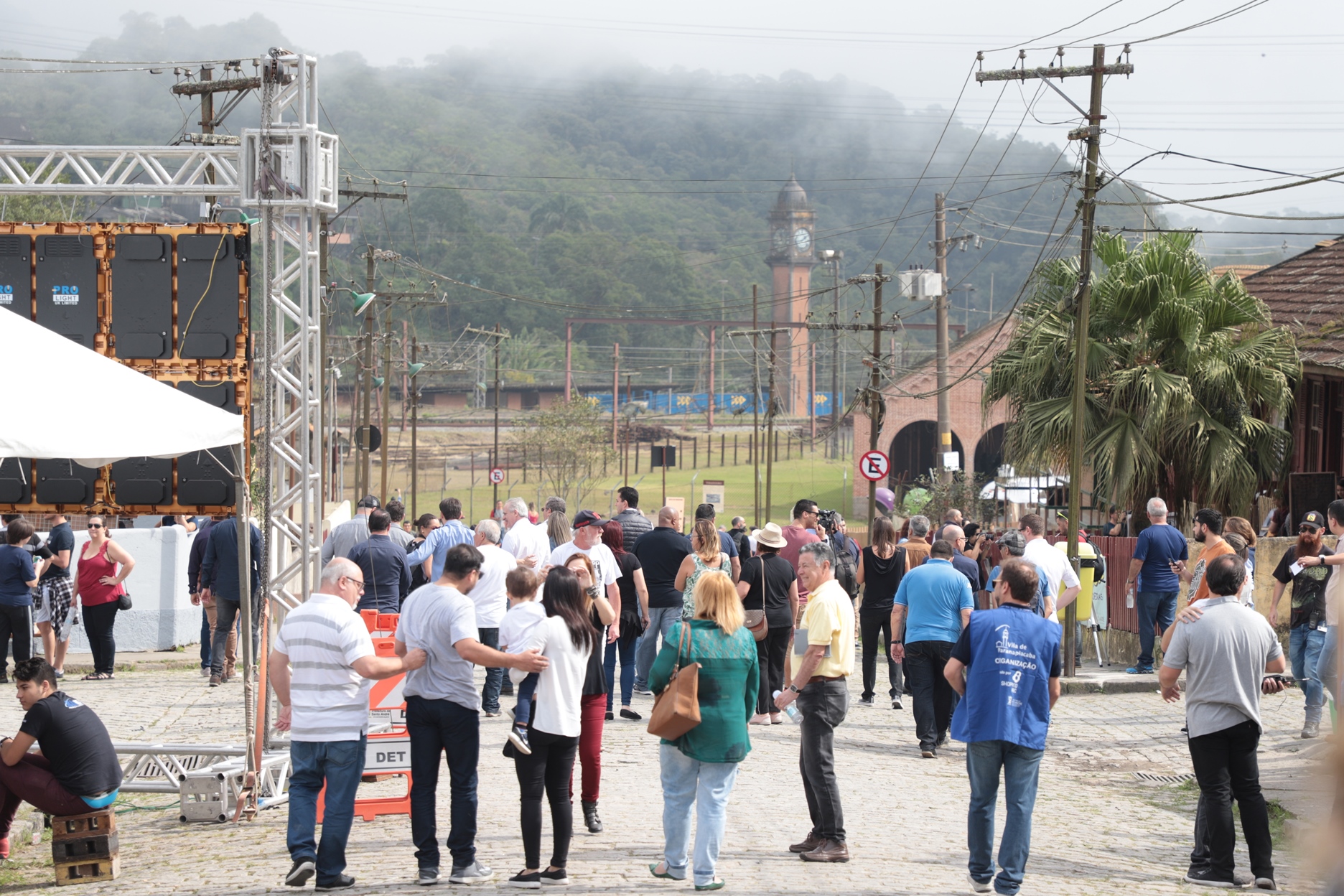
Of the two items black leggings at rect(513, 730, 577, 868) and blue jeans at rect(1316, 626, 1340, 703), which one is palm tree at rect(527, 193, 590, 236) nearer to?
blue jeans at rect(1316, 626, 1340, 703)

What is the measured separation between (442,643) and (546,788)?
37.4 inches

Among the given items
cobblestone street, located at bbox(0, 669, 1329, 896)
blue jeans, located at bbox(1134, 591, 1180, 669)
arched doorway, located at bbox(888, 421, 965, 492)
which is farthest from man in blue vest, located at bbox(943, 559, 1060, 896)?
arched doorway, located at bbox(888, 421, 965, 492)

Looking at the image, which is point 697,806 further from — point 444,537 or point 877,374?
point 877,374

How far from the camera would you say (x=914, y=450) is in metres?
59.5

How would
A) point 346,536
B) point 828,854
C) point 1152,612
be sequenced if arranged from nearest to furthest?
point 828,854, point 346,536, point 1152,612

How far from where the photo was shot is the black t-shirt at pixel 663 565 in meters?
12.3

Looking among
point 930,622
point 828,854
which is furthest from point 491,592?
point 828,854

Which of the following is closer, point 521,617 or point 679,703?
point 679,703

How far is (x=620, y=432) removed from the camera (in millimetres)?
86625

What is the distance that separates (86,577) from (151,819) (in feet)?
21.0

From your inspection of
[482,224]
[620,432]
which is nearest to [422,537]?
[620,432]

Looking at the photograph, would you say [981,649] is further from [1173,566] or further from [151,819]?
[1173,566]

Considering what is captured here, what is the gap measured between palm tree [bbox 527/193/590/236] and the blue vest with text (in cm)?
16593

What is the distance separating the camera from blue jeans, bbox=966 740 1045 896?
6.84m
